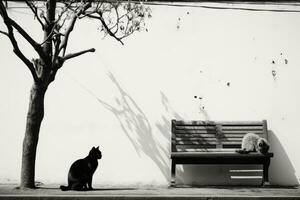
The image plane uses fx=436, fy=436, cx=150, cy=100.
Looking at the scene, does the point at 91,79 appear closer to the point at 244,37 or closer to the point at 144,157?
the point at 144,157

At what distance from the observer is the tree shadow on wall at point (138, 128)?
856 cm

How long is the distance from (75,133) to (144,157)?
1.44 metres

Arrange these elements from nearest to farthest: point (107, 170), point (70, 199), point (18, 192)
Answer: point (70, 199)
point (18, 192)
point (107, 170)

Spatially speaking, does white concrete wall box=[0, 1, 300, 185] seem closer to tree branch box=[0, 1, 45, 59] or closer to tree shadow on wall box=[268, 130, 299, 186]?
tree shadow on wall box=[268, 130, 299, 186]

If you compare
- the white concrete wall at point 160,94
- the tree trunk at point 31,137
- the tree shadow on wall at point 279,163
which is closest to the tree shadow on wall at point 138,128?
the white concrete wall at point 160,94

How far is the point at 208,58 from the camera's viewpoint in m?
8.65

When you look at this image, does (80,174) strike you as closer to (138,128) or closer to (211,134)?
(138,128)

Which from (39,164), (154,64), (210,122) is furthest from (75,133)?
(210,122)

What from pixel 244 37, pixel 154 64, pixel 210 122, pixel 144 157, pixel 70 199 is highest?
pixel 244 37

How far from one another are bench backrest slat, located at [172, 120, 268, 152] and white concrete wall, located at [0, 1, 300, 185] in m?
0.20

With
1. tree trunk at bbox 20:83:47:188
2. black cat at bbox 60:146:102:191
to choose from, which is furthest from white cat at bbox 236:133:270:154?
tree trunk at bbox 20:83:47:188

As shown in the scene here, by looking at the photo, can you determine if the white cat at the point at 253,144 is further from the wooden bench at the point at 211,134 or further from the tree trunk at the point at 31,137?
the tree trunk at the point at 31,137

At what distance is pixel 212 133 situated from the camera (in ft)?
27.6

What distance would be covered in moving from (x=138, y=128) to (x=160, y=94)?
80cm
